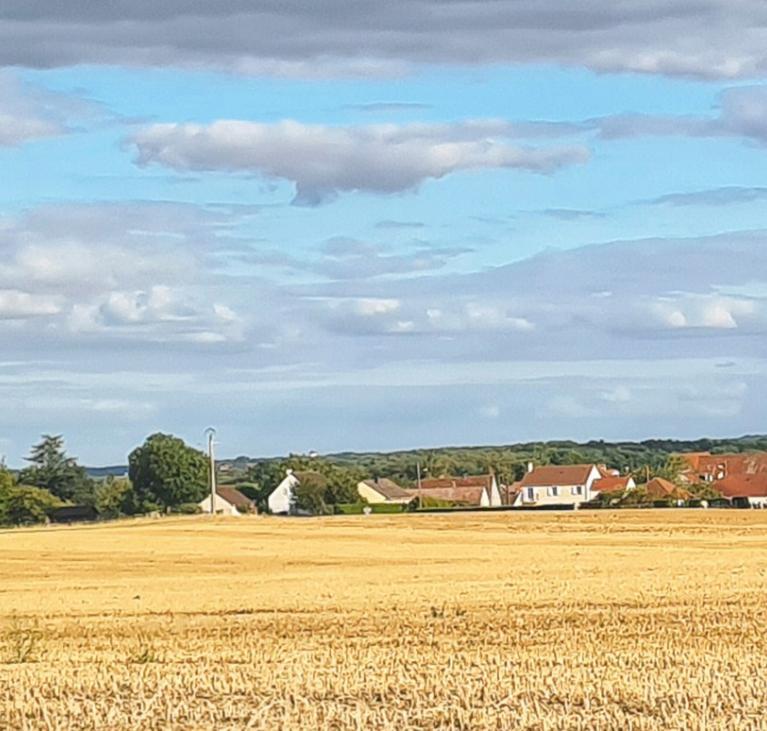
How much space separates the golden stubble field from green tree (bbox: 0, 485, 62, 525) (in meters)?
67.6

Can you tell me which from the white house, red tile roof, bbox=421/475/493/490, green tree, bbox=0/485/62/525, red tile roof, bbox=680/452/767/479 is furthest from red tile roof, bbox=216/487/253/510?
red tile roof, bbox=680/452/767/479

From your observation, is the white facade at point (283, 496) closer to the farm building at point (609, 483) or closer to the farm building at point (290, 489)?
the farm building at point (290, 489)

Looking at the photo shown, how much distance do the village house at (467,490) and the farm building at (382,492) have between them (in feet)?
4.57

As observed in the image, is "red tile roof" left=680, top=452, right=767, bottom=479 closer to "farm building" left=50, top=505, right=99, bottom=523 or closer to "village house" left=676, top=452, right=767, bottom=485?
"village house" left=676, top=452, right=767, bottom=485

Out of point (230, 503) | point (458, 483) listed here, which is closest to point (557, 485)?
point (458, 483)

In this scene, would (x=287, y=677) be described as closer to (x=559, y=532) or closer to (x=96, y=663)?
(x=96, y=663)

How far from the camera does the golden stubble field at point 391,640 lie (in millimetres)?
14648

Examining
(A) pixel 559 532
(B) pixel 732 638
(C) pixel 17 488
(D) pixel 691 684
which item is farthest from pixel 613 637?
(C) pixel 17 488

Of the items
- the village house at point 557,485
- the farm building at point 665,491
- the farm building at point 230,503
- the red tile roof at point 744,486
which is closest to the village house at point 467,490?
the village house at point 557,485

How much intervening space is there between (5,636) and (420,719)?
14021 mm

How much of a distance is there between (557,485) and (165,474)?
45643mm

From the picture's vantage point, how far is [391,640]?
77.8ft

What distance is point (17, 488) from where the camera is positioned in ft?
431

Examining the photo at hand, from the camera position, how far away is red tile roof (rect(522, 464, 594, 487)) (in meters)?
167
